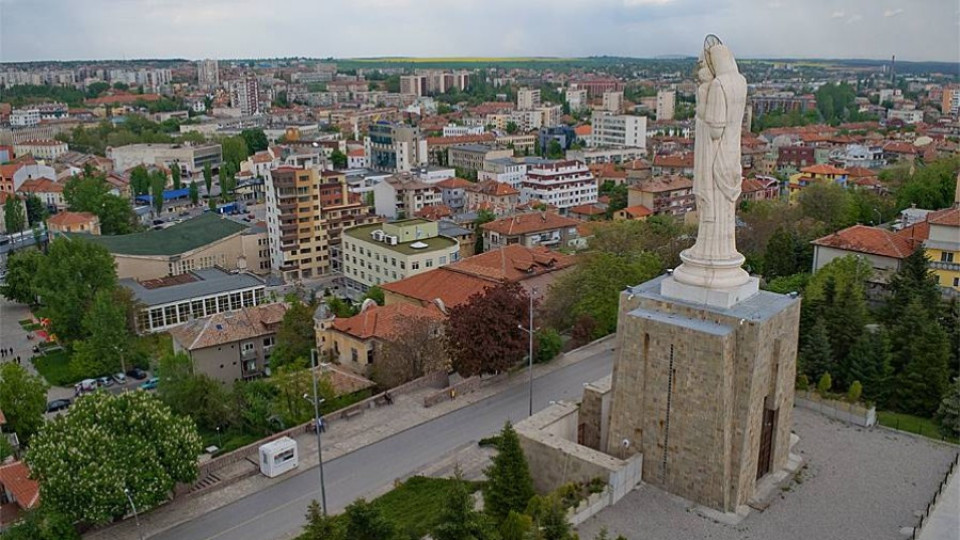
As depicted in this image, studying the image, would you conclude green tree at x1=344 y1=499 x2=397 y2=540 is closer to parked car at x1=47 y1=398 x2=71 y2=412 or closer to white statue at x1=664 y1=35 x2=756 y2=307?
white statue at x1=664 y1=35 x2=756 y2=307

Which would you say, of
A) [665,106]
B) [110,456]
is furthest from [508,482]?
[665,106]

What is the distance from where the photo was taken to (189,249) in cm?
4666

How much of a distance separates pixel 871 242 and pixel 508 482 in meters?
23.6

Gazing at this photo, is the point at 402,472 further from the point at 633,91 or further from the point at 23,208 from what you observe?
the point at 633,91

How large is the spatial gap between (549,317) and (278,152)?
6190cm

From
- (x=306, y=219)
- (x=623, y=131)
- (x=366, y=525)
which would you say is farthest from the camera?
(x=623, y=131)

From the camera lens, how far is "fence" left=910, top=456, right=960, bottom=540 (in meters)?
15.8

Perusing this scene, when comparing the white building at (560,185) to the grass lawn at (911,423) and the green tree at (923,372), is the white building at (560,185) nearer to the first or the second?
the green tree at (923,372)

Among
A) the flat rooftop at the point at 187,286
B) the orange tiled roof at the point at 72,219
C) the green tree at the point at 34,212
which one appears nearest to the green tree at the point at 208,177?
the green tree at the point at 34,212

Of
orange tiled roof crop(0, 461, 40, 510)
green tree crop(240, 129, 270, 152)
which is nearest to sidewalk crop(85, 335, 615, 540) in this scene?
orange tiled roof crop(0, 461, 40, 510)

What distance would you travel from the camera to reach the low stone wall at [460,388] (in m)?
25.1

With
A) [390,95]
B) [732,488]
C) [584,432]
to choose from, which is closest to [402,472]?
[584,432]

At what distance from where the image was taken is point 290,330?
101 feet

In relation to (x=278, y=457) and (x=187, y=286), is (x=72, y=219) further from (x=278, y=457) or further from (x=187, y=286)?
(x=278, y=457)
